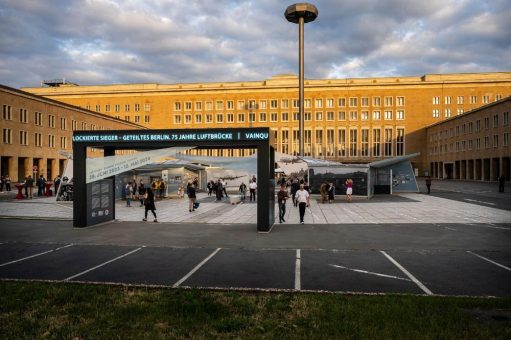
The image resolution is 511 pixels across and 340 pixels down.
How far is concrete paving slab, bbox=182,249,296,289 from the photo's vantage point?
25.8 feet

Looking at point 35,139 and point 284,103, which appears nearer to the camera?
point 35,139

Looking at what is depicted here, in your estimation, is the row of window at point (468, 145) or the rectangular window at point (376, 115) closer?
the row of window at point (468, 145)

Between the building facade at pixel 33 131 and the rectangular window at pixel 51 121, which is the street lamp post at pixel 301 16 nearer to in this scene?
the building facade at pixel 33 131

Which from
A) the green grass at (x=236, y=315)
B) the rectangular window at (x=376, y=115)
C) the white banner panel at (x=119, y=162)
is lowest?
the green grass at (x=236, y=315)

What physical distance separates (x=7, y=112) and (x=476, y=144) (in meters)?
68.7

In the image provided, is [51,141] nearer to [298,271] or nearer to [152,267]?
[152,267]

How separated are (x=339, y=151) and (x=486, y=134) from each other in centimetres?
3954

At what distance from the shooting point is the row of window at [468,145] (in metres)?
53.5

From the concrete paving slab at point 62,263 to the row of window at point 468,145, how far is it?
57.1m

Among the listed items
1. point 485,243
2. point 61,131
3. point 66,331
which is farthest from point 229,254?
point 61,131

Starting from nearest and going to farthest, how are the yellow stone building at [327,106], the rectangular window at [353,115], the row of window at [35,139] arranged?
the row of window at [35,139]
the yellow stone building at [327,106]
the rectangular window at [353,115]

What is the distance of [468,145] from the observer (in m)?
65.2

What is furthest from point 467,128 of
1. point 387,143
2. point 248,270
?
point 248,270

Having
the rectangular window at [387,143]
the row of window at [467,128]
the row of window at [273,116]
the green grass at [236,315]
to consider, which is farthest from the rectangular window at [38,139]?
the rectangular window at [387,143]
